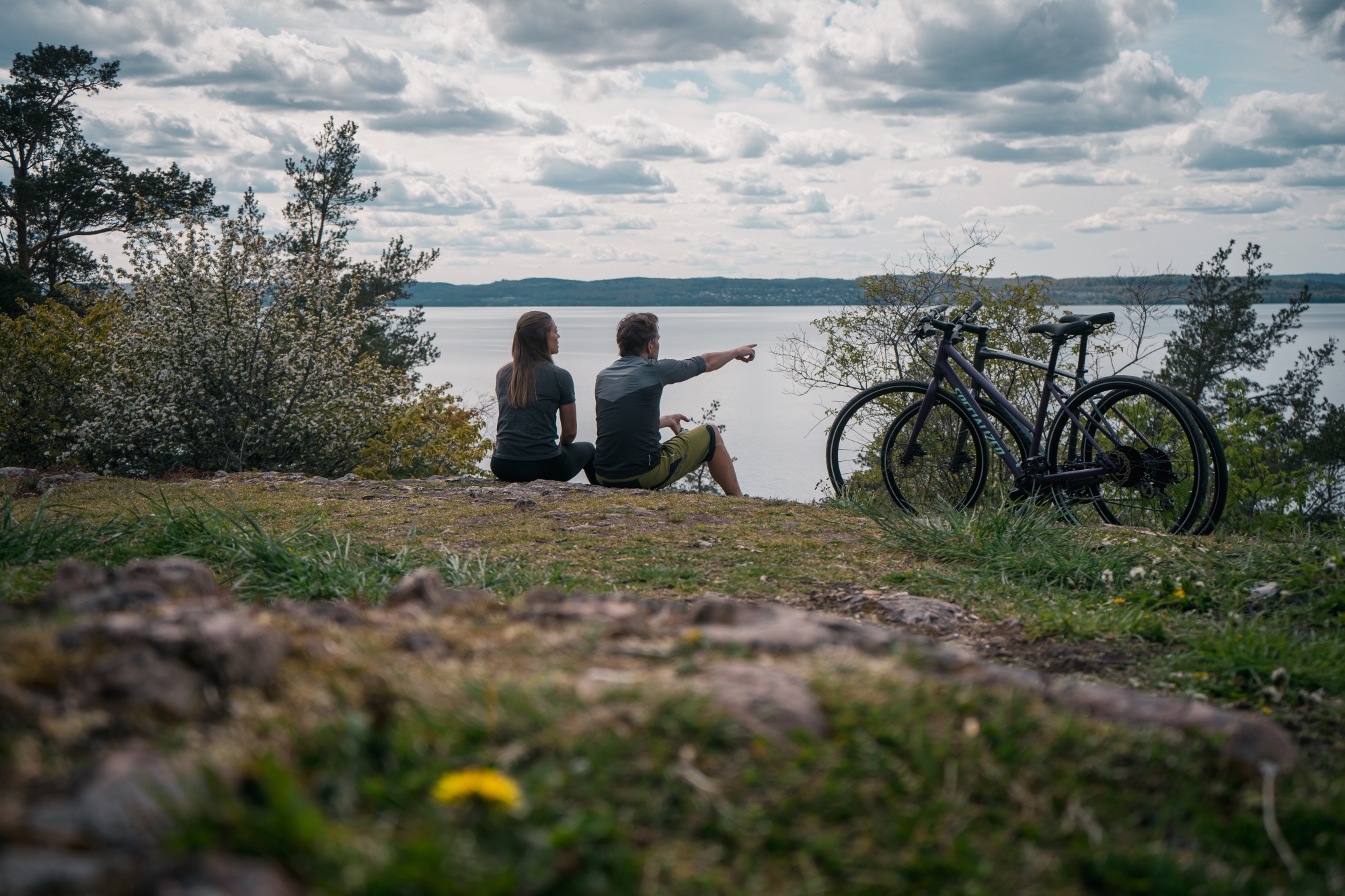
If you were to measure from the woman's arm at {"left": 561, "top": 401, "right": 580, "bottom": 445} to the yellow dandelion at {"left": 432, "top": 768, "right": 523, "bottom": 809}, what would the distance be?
21.4 ft

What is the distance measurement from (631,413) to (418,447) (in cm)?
A: 933

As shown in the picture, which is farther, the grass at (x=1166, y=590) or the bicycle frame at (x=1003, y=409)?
the bicycle frame at (x=1003, y=409)

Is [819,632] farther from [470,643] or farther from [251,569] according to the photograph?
[251,569]

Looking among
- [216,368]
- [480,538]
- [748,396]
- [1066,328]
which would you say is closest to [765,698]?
[480,538]

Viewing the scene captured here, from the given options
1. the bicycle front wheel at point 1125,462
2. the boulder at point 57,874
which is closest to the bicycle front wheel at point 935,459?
the bicycle front wheel at point 1125,462

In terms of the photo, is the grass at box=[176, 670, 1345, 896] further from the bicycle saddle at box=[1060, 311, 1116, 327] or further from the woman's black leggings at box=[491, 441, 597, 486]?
the woman's black leggings at box=[491, 441, 597, 486]

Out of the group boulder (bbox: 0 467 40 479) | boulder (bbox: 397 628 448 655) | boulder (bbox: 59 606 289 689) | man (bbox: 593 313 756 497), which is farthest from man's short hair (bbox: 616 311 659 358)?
boulder (bbox: 59 606 289 689)

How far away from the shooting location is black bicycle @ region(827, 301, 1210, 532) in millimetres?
4852

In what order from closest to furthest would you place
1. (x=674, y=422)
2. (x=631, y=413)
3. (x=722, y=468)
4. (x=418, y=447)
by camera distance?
(x=631, y=413), (x=722, y=468), (x=674, y=422), (x=418, y=447)

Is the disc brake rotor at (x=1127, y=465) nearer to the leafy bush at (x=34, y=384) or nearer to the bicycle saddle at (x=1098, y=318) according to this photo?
the bicycle saddle at (x=1098, y=318)

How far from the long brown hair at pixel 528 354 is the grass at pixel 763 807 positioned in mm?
6219

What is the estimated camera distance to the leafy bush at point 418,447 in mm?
15062

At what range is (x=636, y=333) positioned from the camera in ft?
25.1

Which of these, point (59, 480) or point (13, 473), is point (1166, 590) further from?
point (13, 473)
